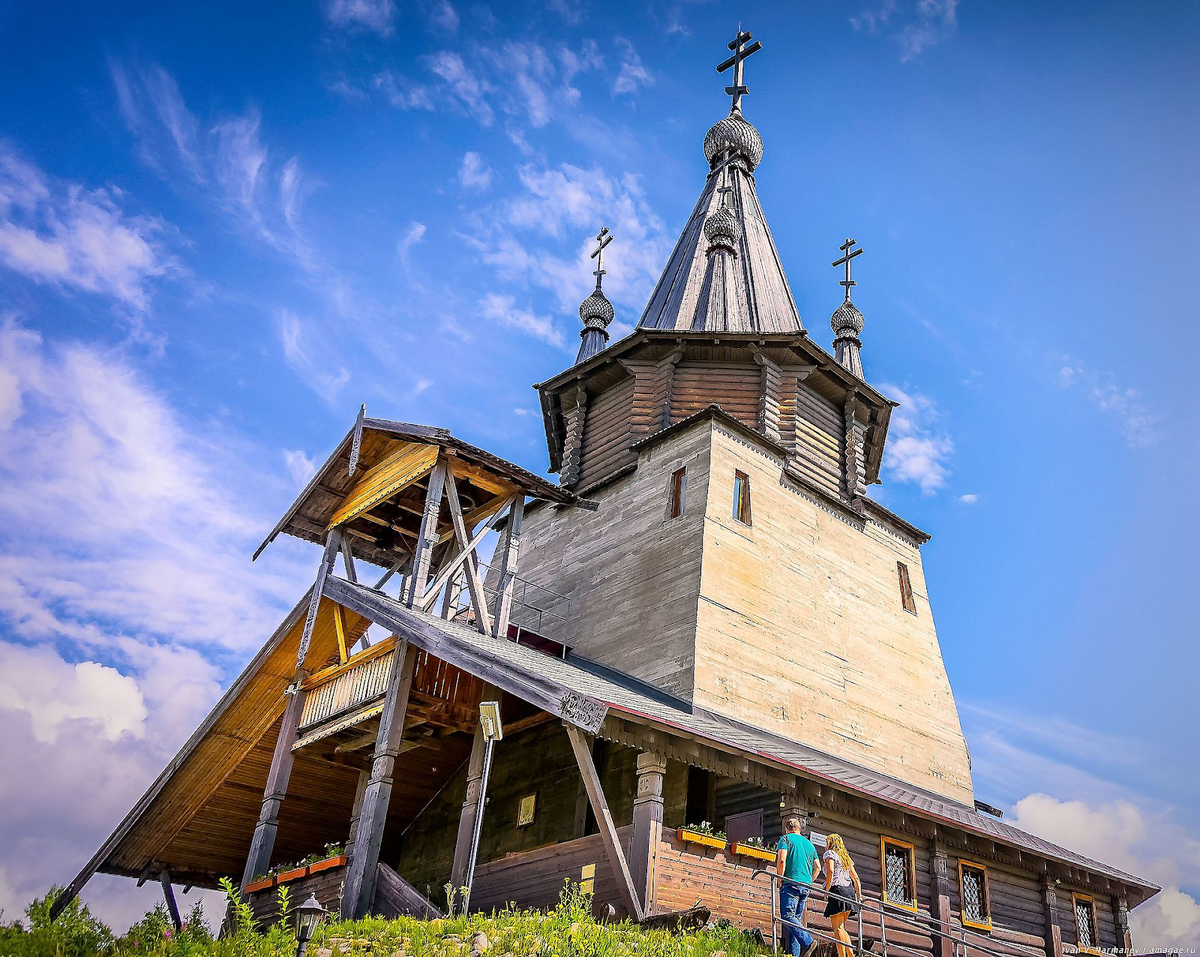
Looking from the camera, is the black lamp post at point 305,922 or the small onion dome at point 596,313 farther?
the small onion dome at point 596,313

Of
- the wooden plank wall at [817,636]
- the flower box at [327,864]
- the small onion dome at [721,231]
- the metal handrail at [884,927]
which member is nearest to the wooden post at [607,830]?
the metal handrail at [884,927]

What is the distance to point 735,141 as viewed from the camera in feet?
105

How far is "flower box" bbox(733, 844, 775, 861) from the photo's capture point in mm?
13844

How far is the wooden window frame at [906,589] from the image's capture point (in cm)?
2488

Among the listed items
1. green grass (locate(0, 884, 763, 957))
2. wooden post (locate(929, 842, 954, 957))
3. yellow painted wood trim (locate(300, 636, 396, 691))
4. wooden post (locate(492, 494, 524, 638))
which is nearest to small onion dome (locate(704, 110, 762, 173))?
wooden post (locate(492, 494, 524, 638))

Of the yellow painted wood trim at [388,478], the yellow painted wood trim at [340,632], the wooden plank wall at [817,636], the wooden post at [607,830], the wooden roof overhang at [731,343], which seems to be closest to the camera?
the wooden post at [607,830]

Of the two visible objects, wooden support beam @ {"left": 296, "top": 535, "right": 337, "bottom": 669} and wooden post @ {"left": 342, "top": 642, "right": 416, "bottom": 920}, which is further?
wooden support beam @ {"left": 296, "top": 535, "right": 337, "bottom": 669}

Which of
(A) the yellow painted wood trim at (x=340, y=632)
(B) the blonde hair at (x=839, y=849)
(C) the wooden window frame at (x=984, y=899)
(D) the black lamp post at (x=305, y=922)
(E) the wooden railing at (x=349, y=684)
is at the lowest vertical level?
(D) the black lamp post at (x=305, y=922)

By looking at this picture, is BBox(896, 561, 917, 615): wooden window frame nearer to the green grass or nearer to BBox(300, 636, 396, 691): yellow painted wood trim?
BBox(300, 636, 396, 691): yellow painted wood trim

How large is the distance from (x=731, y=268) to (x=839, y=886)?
60.2ft

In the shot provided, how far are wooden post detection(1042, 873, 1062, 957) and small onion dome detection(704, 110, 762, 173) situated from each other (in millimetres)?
21310

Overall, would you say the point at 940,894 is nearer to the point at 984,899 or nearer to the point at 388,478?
the point at 984,899

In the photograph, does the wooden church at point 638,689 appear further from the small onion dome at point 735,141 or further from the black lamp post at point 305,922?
the small onion dome at point 735,141

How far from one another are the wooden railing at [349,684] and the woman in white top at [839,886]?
6720 millimetres
